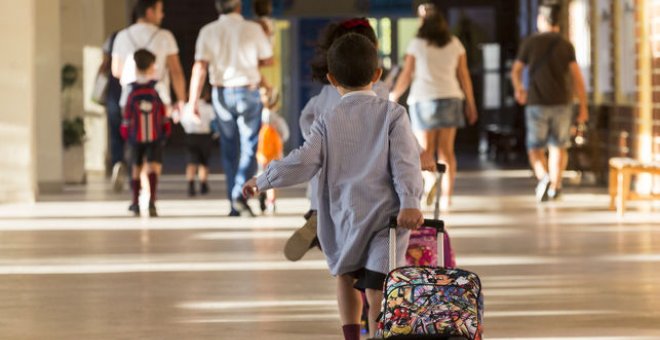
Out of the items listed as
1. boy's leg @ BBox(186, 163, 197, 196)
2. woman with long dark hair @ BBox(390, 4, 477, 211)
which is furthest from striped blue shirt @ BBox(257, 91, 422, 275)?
boy's leg @ BBox(186, 163, 197, 196)

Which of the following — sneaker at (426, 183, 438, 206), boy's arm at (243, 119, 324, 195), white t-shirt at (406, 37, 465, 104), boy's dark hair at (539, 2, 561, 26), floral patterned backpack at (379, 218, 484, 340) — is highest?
boy's dark hair at (539, 2, 561, 26)

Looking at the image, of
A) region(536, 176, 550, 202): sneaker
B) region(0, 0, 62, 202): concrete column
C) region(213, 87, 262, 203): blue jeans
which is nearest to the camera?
region(213, 87, 262, 203): blue jeans

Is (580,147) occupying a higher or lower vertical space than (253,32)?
lower

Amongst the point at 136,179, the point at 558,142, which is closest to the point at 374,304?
the point at 136,179

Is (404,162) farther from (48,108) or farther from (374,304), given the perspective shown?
(48,108)

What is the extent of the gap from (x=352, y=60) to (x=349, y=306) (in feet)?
2.78

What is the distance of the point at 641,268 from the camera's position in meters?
9.32

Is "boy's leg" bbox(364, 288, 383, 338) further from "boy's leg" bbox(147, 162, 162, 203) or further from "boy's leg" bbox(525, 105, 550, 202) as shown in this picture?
"boy's leg" bbox(525, 105, 550, 202)

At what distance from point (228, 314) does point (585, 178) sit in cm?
1176

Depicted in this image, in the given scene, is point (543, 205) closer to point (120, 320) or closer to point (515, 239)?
point (515, 239)

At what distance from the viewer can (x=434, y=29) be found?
13.6m

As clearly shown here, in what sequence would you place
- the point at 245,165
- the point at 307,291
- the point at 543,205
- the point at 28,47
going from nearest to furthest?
the point at 307,291 < the point at 245,165 < the point at 543,205 < the point at 28,47

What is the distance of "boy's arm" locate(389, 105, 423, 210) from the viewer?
560 cm

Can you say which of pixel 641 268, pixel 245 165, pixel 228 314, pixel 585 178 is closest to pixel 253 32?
pixel 245 165
